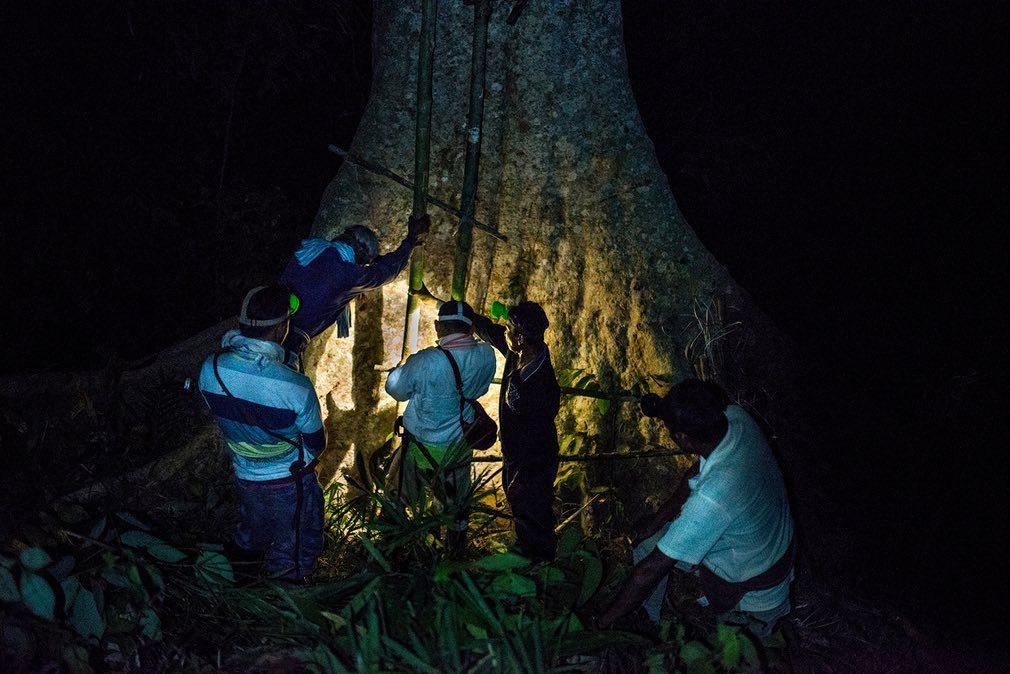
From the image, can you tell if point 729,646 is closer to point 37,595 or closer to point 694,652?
point 694,652

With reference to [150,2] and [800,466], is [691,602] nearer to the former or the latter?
[800,466]

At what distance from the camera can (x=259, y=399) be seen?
2941mm

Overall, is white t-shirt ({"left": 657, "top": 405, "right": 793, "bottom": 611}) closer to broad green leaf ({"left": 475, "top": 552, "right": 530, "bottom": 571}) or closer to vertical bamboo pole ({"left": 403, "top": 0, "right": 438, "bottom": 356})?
broad green leaf ({"left": 475, "top": 552, "right": 530, "bottom": 571})

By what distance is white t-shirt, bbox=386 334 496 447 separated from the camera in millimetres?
3609

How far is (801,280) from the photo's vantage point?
635 cm

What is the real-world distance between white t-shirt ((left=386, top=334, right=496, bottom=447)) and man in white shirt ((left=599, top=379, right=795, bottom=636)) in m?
1.15

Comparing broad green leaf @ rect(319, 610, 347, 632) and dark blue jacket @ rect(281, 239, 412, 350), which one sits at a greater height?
dark blue jacket @ rect(281, 239, 412, 350)

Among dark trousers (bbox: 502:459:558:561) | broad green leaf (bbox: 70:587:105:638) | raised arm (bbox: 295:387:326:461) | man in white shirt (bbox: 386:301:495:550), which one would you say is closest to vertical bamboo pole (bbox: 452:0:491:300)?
man in white shirt (bbox: 386:301:495:550)

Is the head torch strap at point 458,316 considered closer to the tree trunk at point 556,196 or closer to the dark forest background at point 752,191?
the tree trunk at point 556,196

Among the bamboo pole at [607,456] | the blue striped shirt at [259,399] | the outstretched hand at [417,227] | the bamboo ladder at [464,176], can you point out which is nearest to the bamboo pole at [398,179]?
the bamboo ladder at [464,176]

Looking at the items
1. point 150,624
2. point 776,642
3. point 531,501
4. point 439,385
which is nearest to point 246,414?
point 150,624

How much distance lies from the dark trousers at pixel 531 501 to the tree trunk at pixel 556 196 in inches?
27.8

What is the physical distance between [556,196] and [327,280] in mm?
1641

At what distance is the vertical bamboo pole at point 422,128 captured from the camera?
3.62 m
